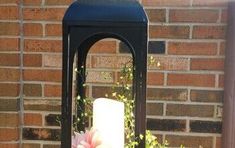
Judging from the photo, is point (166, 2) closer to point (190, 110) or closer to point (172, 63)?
point (172, 63)

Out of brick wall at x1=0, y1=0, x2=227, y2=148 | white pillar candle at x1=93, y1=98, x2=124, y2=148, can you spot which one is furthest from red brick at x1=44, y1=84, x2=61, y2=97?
white pillar candle at x1=93, y1=98, x2=124, y2=148

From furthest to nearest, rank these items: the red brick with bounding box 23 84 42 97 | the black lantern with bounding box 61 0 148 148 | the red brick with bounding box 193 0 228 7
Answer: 1. the red brick with bounding box 23 84 42 97
2. the red brick with bounding box 193 0 228 7
3. the black lantern with bounding box 61 0 148 148

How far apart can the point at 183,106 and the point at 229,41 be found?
32cm

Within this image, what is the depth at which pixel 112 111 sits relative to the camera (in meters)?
1.01

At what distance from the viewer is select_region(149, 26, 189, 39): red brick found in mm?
1486

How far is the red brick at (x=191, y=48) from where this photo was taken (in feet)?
4.85

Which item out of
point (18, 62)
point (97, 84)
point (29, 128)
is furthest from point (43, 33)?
point (29, 128)

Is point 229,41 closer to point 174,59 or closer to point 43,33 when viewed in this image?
point 174,59

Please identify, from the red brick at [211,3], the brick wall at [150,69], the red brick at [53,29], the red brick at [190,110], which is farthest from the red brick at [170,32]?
the red brick at [53,29]

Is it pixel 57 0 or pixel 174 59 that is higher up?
pixel 57 0

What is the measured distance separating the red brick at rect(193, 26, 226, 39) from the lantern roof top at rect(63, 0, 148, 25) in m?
0.52

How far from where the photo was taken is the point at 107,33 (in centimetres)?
100

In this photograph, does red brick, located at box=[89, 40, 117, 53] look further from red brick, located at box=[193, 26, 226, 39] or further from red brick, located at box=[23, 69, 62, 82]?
red brick, located at box=[193, 26, 226, 39]

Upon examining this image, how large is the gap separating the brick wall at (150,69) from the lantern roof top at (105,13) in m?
0.49
